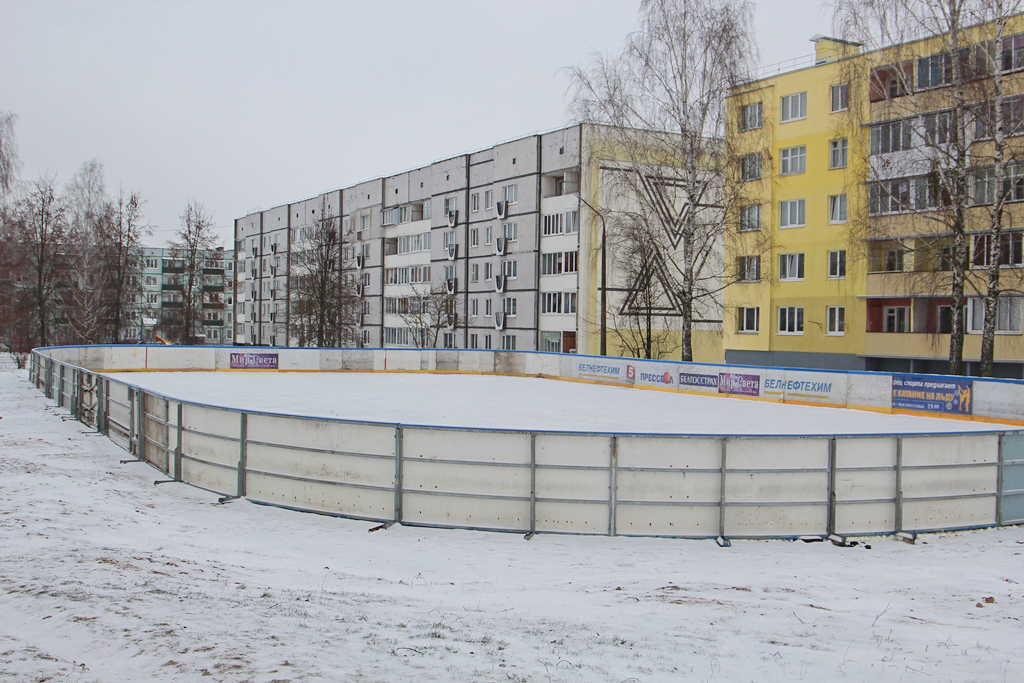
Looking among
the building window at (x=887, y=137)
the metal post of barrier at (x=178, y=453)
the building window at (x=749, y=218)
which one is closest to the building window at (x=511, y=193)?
the building window at (x=749, y=218)

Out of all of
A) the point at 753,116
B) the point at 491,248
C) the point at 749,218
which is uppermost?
the point at 753,116

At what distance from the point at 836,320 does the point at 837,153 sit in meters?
8.92

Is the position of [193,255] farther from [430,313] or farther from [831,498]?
[831,498]

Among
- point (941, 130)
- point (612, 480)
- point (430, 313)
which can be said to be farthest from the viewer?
point (430, 313)

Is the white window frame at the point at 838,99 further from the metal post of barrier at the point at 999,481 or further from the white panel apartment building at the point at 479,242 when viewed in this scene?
the metal post of barrier at the point at 999,481

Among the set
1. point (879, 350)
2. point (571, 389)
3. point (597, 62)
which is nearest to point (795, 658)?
point (571, 389)

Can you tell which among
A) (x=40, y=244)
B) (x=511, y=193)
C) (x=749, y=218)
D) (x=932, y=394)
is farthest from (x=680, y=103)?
(x=40, y=244)

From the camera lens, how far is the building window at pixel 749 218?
124 ft

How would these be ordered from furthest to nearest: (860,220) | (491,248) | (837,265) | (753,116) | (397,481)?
1. (491,248)
2. (753,116)
3. (837,265)
4. (860,220)
5. (397,481)

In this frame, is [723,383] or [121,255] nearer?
[723,383]

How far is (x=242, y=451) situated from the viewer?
13.3 metres

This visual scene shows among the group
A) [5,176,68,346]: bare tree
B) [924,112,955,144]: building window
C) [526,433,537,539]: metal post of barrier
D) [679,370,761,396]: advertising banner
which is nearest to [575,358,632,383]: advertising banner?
[679,370,761,396]: advertising banner

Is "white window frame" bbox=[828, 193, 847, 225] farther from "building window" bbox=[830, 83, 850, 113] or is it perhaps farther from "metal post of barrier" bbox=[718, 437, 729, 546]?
"metal post of barrier" bbox=[718, 437, 729, 546]

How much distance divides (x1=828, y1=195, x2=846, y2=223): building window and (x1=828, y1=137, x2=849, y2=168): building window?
5.52 ft
